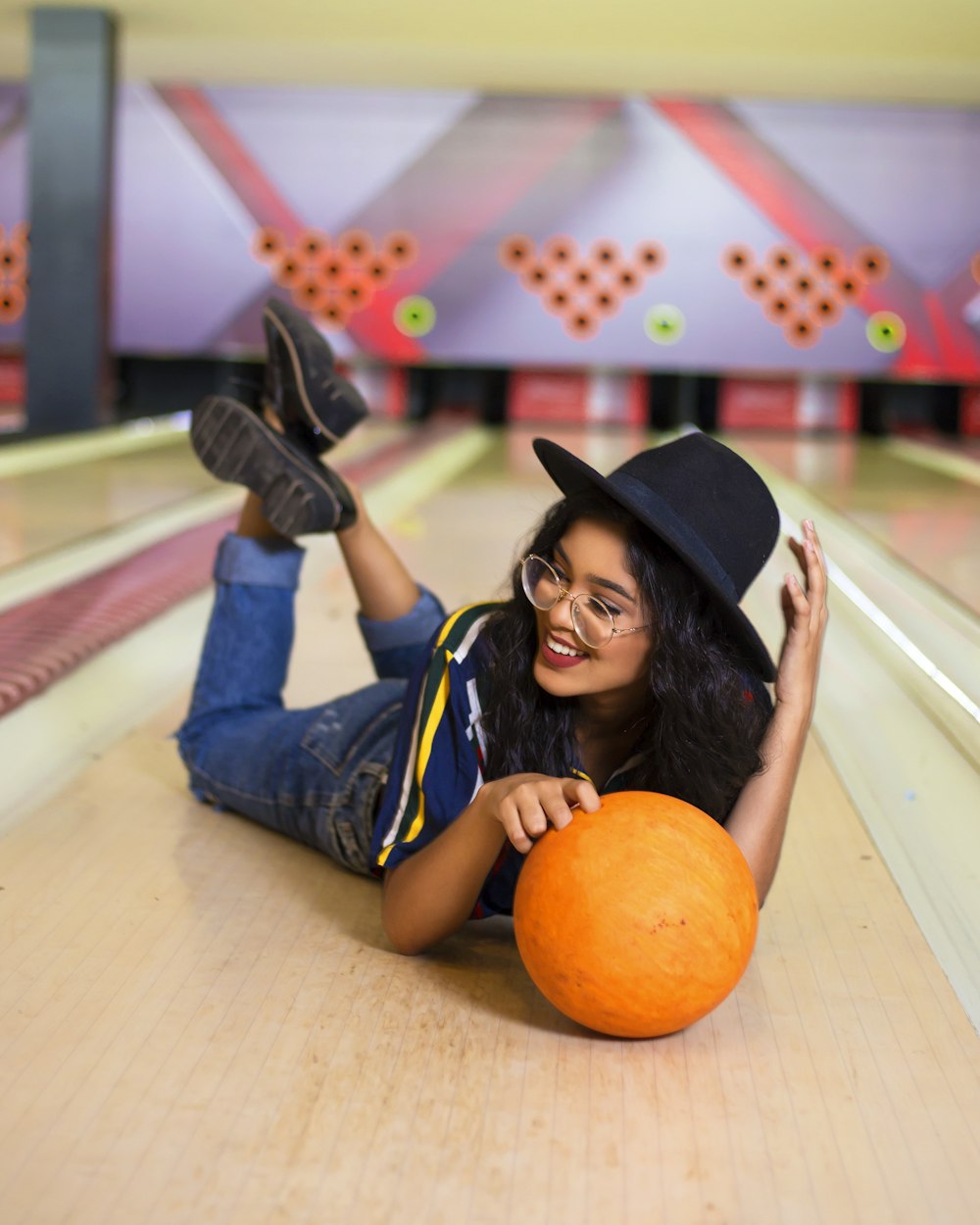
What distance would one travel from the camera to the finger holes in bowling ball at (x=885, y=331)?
887 cm

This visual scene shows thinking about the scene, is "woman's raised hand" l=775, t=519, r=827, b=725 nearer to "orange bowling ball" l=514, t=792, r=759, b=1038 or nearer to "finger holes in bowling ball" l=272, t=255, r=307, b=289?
"orange bowling ball" l=514, t=792, r=759, b=1038

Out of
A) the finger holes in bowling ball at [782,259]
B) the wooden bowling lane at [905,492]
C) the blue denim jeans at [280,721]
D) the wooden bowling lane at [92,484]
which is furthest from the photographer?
the finger holes in bowling ball at [782,259]

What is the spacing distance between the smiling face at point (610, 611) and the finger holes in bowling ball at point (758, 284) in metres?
7.85

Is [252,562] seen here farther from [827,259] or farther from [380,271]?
[827,259]

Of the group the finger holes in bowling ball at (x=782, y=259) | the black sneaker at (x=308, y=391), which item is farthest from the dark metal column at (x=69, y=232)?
the black sneaker at (x=308, y=391)

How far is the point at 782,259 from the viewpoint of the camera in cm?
885

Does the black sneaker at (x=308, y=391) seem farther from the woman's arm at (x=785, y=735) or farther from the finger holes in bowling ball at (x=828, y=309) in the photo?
the finger holes in bowling ball at (x=828, y=309)

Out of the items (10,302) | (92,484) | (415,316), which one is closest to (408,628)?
(92,484)

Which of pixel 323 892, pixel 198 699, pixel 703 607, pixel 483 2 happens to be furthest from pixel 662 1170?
pixel 483 2

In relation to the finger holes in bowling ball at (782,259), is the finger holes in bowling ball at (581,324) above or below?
below

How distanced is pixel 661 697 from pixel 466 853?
0.24 m

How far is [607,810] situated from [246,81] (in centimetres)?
823

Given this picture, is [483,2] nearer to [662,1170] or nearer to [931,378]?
[931,378]

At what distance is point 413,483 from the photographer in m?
6.31
